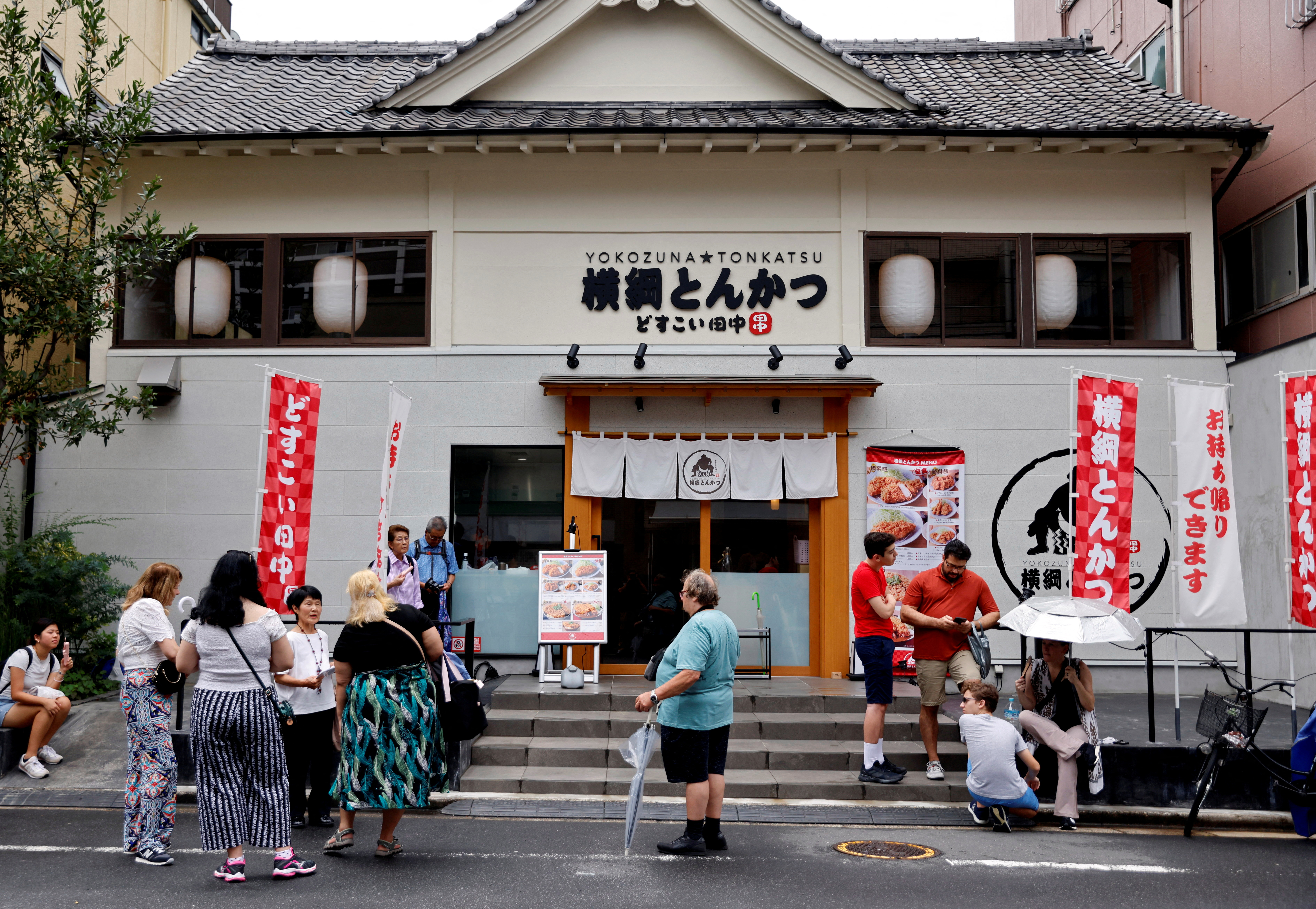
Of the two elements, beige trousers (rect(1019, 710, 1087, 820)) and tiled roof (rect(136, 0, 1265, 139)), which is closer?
beige trousers (rect(1019, 710, 1087, 820))

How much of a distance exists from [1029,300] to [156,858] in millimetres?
10874

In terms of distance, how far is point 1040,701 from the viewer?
8.23m

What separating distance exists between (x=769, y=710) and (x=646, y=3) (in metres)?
8.79

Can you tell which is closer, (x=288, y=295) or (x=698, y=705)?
(x=698, y=705)

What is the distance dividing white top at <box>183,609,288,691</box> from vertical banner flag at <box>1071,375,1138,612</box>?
6.84 m

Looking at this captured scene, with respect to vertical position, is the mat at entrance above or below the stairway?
below

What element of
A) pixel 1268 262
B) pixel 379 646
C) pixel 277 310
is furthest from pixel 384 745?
pixel 1268 262

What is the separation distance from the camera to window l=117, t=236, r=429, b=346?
503 inches

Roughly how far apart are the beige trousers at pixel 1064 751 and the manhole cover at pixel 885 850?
1317mm

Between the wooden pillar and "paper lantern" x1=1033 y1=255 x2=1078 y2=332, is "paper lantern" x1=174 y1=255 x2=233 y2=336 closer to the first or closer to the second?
the wooden pillar

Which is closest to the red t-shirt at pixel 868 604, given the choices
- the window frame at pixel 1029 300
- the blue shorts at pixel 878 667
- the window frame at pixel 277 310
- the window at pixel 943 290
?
the blue shorts at pixel 878 667

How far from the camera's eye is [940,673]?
28.3ft

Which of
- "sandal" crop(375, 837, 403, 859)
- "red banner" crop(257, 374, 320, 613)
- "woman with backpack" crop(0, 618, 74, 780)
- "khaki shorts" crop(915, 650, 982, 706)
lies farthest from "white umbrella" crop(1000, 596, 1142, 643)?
"woman with backpack" crop(0, 618, 74, 780)

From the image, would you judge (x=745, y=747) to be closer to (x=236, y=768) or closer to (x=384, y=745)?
(x=384, y=745)
